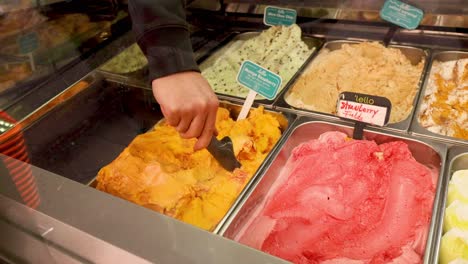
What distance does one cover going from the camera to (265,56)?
259 cm

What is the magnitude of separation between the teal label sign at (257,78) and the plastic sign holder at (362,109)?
1.06ft

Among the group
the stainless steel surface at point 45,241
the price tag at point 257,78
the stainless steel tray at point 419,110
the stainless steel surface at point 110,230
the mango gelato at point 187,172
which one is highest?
the stainless steel surface at point 110,230

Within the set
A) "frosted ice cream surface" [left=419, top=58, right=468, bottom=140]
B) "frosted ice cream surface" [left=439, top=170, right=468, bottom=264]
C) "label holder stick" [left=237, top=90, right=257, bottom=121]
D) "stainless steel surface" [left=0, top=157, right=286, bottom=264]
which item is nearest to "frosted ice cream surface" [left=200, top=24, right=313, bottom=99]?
"label holder stick" [left=237, top=90, right=257, bottom=121]

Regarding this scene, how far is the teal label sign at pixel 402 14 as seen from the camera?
89.1 inches

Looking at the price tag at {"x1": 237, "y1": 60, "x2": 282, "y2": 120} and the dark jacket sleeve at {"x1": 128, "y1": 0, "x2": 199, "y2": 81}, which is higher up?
the dark jacket sleeve at {"x1": 128, "y1": 0, "x2": 199, "y2": 81}

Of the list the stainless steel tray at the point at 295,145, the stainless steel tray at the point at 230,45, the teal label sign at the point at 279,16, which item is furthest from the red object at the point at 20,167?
the teal label sign at the point at 279,16

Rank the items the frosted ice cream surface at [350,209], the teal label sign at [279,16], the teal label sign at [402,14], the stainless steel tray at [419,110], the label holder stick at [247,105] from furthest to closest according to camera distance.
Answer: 1. the teal label sign at [279,16]
2. the teal label sign at [402,14]
3. the label holder stick at [247,105]
4. the stainless steel tray at [419,110]
5. the frosted ice cream surface at [350,209]

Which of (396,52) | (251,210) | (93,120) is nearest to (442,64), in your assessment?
(396,52)

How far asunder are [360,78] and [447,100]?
0.43 m

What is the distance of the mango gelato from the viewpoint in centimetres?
164

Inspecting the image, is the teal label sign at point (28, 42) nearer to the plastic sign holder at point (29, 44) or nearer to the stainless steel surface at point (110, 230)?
the plastic sign holder at point (29, 44)

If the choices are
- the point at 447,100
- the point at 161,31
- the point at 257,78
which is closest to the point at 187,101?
the point at 161,31

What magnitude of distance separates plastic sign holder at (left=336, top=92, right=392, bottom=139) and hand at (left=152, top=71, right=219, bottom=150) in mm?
755

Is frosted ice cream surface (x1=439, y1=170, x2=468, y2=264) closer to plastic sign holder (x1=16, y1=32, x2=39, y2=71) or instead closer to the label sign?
the label sign
